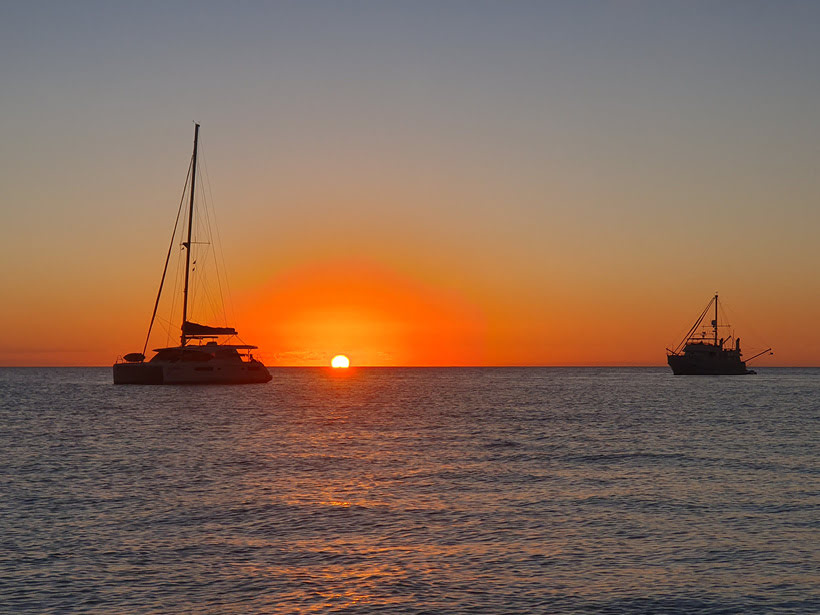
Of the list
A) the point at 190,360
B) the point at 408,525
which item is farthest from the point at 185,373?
the point at 408,525

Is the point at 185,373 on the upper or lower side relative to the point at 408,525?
upper

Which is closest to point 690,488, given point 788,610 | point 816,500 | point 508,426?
point 816,500

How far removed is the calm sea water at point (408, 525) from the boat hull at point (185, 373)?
2574 inches

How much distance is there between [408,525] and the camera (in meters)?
25.9

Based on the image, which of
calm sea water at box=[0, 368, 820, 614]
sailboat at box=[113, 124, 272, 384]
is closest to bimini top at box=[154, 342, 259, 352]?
sailboat at box=[113, 124, 272, 384]

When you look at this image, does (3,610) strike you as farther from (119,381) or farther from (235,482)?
(119,381)

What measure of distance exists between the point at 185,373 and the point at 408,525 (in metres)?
99.6

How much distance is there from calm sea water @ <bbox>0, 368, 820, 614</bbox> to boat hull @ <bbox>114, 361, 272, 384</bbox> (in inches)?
2574

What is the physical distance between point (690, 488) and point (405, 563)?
1675cm

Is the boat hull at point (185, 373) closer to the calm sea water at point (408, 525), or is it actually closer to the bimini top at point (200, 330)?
the bimini top at point (200, 330)

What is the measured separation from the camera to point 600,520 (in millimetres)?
26812

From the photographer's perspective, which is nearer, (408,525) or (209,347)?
(408,525)

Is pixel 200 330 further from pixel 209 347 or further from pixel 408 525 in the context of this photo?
pixel 408 525

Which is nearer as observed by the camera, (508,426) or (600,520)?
(600,520)
